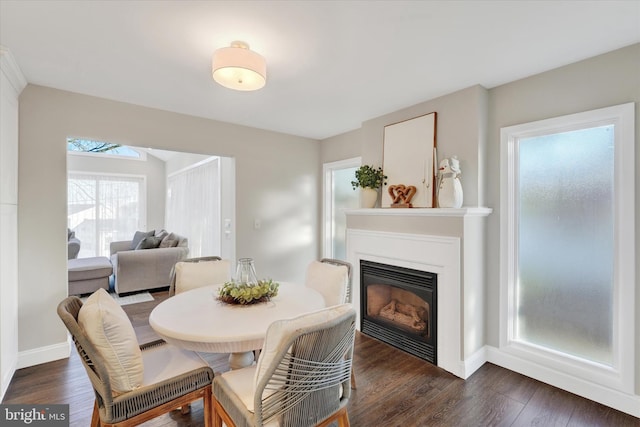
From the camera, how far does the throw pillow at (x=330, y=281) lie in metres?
2.21

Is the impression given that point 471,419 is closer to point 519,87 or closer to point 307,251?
point 519,87

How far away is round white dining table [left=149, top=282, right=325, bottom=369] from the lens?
138 cm

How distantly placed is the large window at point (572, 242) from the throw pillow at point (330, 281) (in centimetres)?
143

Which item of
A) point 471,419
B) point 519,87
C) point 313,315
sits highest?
point 519,87

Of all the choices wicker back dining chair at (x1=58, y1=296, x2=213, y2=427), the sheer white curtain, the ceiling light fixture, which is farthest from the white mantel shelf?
the sheer white curtain

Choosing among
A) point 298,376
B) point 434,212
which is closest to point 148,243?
point 434,212

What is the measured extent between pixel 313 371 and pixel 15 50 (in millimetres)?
2808

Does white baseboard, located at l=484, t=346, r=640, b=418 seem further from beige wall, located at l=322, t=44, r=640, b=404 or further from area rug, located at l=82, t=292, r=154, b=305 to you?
area rug, located at l=82, t=292, r=154, b=305

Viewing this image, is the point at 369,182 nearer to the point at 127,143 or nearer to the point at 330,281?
the point at 330,281

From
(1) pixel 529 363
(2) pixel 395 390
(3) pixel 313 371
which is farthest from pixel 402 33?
(1) pixel 529 363

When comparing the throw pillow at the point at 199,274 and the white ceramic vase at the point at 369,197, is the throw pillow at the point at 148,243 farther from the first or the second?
the white ceramic vase at the point at 369,197

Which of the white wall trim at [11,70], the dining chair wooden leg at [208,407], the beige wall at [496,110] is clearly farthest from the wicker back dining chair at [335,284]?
the white wall trim at [11,70]

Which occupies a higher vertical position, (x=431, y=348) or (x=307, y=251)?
(x=307, y=251)

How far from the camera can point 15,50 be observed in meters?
1.95
